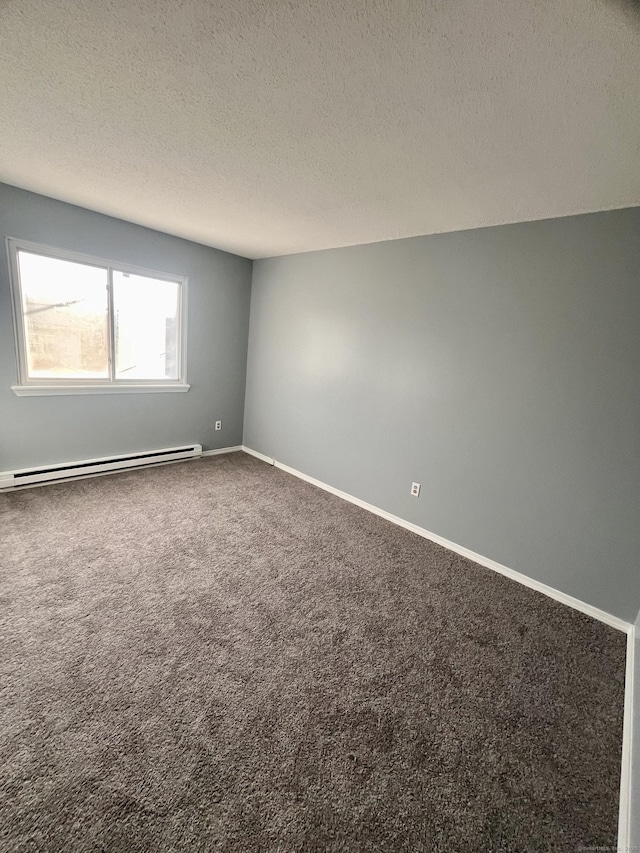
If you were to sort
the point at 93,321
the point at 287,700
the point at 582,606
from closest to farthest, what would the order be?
1. the point at 287,700
2. the point at 582,606
3. the point at 93,321

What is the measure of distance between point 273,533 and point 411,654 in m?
1.29

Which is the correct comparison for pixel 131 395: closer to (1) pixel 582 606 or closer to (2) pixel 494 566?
(2) pixel 494 566

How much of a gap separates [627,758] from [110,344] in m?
4.28

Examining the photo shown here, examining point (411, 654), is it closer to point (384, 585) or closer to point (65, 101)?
point (384, 585)

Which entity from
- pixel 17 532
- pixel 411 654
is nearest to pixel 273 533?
pixel 411 654

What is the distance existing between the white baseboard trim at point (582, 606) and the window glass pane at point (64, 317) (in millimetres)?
2255

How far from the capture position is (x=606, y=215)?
1822mm

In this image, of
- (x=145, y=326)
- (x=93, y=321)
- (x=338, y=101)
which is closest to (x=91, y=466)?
(x=93, y=321)

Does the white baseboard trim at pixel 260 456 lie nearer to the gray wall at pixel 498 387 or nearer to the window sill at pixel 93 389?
the gray wall at pixel 498 387

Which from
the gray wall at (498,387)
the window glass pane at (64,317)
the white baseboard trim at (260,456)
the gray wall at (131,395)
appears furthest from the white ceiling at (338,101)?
the white baseboard trim at (260,456)

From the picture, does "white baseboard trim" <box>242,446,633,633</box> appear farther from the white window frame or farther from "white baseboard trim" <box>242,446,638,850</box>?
the white window frame

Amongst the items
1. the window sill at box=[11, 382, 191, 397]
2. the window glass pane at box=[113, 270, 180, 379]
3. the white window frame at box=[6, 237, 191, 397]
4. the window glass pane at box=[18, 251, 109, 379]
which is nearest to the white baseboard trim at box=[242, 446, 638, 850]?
the window sill at box=[11, 382, 191, 397]

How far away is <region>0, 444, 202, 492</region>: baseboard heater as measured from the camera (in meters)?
2.82

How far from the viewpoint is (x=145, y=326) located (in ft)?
11.2
